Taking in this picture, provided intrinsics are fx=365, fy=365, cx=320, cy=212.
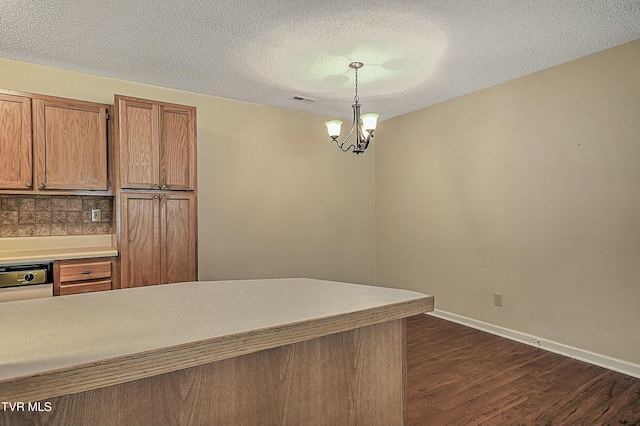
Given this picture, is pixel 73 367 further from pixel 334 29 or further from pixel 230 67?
pixel 230 67

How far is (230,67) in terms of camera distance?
318 cm

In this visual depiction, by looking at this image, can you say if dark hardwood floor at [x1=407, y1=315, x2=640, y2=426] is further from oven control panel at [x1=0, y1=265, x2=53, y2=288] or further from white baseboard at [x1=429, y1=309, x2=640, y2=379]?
oven control panel at [x1=0, y1=265, x2=53, y2=288]

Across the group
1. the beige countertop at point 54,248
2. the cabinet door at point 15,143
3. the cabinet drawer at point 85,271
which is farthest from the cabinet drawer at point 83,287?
the cabinet door at point 15,143

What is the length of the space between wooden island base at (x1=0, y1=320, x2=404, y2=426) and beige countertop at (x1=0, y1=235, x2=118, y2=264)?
2480 millimetres

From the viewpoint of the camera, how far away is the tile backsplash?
3.07 metres

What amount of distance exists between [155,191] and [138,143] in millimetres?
420

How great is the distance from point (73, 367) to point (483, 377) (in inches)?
109

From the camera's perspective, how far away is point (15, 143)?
2764mm

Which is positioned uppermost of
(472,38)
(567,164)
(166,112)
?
(472,38)

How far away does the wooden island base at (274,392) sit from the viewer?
0.75m

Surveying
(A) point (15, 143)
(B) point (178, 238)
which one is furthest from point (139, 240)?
(A) point (15, 143)

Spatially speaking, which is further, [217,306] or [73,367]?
[217,306]

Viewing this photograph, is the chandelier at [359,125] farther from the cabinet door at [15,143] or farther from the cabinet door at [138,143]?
the cabinet door at [15,143]

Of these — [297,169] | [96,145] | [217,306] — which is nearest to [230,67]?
[96,145]
